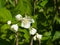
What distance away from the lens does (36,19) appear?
1.59 metres

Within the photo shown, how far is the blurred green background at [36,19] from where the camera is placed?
5.02 ft

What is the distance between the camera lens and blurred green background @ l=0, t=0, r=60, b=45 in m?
1.53

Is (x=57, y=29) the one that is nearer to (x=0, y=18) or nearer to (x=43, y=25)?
(x=43, y=25)

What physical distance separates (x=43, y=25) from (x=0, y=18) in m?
0.32

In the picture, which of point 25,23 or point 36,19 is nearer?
point 25,23

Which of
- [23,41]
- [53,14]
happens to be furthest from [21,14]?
[53,14]

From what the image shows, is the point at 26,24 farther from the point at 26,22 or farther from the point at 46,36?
the point at 46,36

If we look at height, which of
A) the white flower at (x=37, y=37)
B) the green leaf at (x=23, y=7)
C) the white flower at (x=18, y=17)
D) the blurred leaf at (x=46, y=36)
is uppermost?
the green leaf at (x=23, y=7)

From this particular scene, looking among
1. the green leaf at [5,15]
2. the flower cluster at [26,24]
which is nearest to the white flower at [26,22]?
the flower cluster at [26,24]

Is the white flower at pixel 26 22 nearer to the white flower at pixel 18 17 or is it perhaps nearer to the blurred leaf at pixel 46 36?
the white flower at pixel 18 17

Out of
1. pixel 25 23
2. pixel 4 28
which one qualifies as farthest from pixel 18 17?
pixel 4 28

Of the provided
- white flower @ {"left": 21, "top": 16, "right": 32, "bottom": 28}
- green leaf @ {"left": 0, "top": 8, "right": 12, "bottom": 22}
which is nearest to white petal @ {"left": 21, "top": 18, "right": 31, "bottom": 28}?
white flower @ {"left": 21, "top": 16, "right": 32, "bottom": 28}

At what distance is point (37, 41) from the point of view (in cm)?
157

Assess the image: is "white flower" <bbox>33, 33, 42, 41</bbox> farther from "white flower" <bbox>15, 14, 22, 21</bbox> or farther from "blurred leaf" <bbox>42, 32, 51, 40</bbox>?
"white flower" <bbox>15, 14, 22, 21</bbox>
